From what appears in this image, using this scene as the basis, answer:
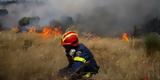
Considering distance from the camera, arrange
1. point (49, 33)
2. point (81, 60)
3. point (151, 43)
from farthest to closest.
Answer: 1. point (49, 33)
2. point (151, 43)
3. point (81, 60)

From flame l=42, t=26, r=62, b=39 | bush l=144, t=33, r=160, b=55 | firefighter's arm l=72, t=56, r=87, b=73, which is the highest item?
firefighter's arm l=72, t=56, r=87, b=73

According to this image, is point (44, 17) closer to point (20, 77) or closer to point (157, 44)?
point (157, 44)

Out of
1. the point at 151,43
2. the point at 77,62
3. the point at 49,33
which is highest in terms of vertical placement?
the point at 77,62

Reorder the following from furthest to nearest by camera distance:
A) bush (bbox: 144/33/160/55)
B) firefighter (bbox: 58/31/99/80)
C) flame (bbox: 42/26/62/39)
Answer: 1. flame (bbox: 42/26/62/39)
2. bush (bbox: 144/33/160/55)
3. firefighter (bbox: 58/31/99/80)

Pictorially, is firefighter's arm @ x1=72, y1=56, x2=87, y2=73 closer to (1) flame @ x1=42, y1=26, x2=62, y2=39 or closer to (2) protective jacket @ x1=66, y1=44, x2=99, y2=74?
(2) protective jacket @ x1=66, y1=44, x2=99, y2=74

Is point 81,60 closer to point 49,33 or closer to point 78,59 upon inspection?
point 78,59

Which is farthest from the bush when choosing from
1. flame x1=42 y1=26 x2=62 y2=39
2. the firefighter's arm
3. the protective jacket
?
flame x1=42 y1=26 x2=62 y2=39

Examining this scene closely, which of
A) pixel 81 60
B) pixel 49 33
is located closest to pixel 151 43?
pixel 81 60

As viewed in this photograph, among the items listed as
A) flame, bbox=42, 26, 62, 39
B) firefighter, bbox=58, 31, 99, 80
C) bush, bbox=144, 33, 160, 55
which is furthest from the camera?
flame, bbox=42, 26, 62, 39

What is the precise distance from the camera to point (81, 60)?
6215 millimetres

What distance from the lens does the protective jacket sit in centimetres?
618

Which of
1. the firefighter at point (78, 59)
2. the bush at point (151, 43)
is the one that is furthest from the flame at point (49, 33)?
the firefighter at point (78, 59)

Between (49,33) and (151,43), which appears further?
(49,33)

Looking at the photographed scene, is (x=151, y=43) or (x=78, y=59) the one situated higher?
(x=78, y=59)
